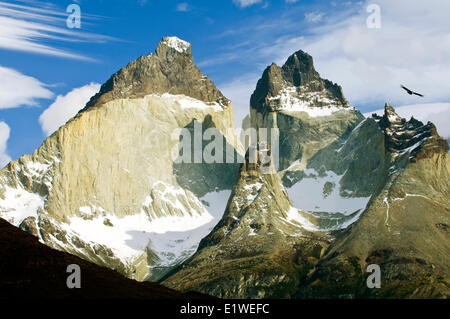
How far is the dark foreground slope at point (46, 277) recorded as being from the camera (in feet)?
398

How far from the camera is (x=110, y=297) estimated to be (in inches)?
4889

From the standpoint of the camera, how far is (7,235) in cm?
13438

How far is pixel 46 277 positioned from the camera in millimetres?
126438

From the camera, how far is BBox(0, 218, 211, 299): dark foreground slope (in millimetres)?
121312
